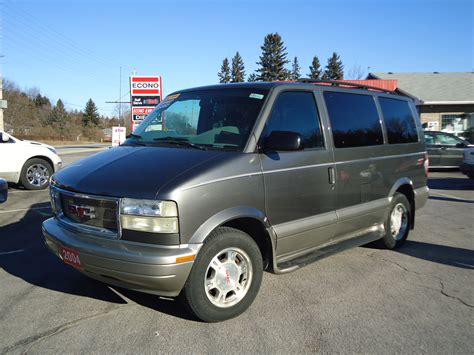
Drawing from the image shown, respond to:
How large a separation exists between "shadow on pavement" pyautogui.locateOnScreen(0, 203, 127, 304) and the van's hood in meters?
1.15

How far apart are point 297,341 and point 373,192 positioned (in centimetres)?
251

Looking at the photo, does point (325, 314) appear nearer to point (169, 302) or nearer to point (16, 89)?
point (169, 302)

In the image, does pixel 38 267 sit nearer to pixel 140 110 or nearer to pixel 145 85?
pixel 140 110

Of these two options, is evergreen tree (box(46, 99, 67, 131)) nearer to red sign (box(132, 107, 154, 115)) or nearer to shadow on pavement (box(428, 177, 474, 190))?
red sign (box(132, 107, 154, 115))

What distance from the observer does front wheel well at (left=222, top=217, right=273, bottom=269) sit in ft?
11.8

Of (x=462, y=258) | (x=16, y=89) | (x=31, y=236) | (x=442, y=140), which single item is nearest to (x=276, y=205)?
(x=462, y=258)

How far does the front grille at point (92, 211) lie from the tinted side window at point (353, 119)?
2508 millimetres

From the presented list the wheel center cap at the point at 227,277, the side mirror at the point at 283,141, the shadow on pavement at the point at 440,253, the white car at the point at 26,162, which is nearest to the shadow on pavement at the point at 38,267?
the wheel center cap at the point at 227,277

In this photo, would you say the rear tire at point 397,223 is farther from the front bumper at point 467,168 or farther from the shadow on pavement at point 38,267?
the front bumper at point 467,168

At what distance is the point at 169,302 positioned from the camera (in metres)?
3.87

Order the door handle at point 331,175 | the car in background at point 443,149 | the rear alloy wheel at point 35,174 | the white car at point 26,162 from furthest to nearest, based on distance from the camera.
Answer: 1. the car in background at point 443,149
2. the rear alloy wheel at point 35,174
3. the white car at point 26,162
4. the door handle at point 331,175

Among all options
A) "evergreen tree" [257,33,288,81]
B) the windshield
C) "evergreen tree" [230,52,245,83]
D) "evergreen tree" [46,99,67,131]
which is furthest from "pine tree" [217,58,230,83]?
the windshield

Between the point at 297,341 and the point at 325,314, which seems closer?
the point at 297,341

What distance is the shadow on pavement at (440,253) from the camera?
203 inches
